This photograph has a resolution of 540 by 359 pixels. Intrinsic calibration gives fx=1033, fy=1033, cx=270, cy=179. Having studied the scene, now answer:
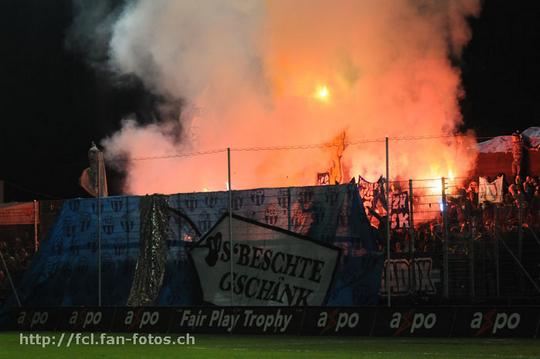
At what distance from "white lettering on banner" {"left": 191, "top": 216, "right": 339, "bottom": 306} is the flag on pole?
3550 millimetres

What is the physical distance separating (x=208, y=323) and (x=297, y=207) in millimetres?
3297

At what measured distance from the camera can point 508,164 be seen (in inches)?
1209

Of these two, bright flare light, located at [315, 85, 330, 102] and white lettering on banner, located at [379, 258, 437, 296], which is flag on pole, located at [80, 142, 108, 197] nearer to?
white lettering on banner, located at [379, 258, 437, 296]

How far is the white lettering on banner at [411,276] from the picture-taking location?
71.3ft

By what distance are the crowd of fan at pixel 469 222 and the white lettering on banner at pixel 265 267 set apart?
73.8 inches

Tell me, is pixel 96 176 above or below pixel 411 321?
above

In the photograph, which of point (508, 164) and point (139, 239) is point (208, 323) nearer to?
point (139, 239)

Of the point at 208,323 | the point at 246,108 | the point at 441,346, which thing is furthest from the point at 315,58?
the point at 441,346

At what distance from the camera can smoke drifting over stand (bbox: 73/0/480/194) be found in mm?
31859

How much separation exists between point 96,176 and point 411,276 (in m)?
9.46

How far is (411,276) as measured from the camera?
2180 centimetres

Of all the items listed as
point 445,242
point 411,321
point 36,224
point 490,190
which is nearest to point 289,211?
point 445,242

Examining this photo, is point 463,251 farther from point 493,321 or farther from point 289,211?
point 289,211


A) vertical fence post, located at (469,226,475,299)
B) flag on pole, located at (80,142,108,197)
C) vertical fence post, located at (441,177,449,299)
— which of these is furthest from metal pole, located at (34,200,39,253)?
vertical fence post, located at (469,226,475,299)
